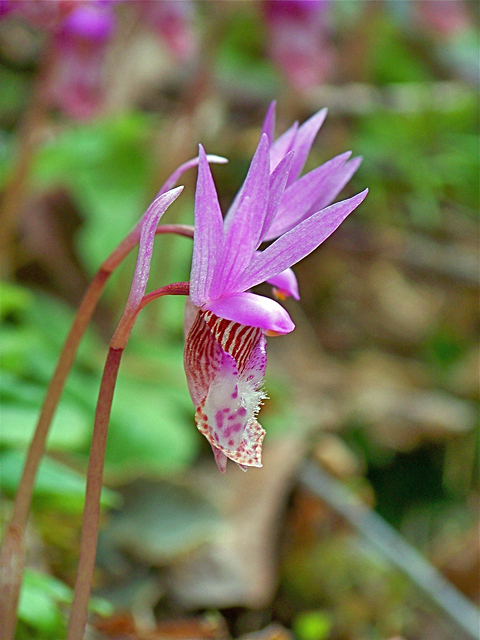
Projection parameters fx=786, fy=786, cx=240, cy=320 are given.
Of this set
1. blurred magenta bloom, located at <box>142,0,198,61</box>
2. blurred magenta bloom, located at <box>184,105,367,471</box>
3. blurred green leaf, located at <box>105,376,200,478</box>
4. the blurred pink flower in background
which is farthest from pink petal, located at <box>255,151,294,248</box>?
blurred magenta bloom, located at <box>142,0,198,61</box>

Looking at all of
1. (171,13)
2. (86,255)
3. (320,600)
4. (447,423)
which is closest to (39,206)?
(86,255)

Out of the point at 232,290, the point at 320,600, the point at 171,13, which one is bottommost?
the point at 320,600

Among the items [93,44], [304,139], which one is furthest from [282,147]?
[93,44]

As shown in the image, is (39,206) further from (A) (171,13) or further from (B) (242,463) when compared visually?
(B) (242,463)

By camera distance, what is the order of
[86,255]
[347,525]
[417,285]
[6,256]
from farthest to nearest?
1. [417,285]
2. [86,255]
3. [6,256]
4. [347,525]

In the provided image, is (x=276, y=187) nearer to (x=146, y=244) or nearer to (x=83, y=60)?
(x=146, y=244)

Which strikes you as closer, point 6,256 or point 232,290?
point 232,290

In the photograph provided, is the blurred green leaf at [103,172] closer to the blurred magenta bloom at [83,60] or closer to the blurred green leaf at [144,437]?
the blurred magenta bloom at [83,60]
